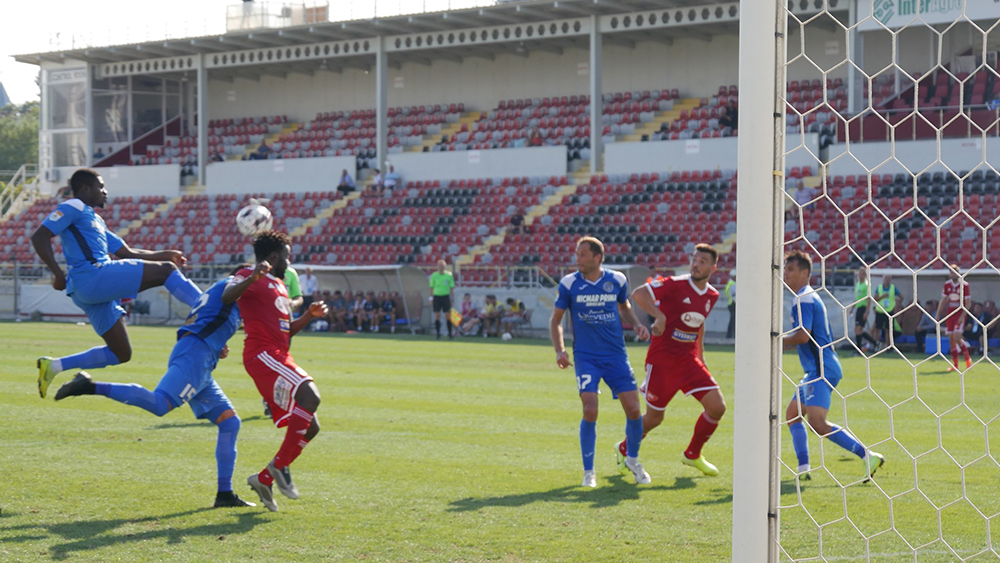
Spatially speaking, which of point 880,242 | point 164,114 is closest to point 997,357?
point 880,242

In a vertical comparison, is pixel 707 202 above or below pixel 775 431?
above

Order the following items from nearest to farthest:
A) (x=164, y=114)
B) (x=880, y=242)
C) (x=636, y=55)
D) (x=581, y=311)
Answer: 1. (x=581, y=311)
2. (x=880, y=242)
3. (x=636, y=55)
4. (x=164, y=114)

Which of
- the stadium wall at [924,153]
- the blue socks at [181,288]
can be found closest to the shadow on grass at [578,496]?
the blue socks at [181,288]

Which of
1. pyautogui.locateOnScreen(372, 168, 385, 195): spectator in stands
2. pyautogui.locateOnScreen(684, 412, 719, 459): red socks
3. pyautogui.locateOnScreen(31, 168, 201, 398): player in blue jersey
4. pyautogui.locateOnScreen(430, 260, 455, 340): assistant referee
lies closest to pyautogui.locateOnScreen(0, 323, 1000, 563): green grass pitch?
pyautogui.locateOnScreen(684, 412, 719, 459): red socks

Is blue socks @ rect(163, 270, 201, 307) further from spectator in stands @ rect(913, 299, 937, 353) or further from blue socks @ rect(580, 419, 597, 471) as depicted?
spectator in stands @ rect(913, 299, 937, 353)

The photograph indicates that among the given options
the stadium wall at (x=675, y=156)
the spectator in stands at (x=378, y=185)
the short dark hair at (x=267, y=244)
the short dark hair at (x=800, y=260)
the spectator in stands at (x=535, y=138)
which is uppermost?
the spectator in stands at (x=535, y=138)

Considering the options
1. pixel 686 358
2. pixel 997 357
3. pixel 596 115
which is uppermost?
pixel 596 115

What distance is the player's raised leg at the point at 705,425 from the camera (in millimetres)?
7367

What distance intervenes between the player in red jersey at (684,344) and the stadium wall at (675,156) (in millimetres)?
19839

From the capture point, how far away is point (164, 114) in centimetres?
4209

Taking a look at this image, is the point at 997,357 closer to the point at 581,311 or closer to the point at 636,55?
the point at 581,311

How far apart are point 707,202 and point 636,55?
9701mm

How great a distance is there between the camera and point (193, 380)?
619cm

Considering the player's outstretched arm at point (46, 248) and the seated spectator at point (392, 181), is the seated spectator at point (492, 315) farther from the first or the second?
the player's outstretched arm at point (46, 248)
